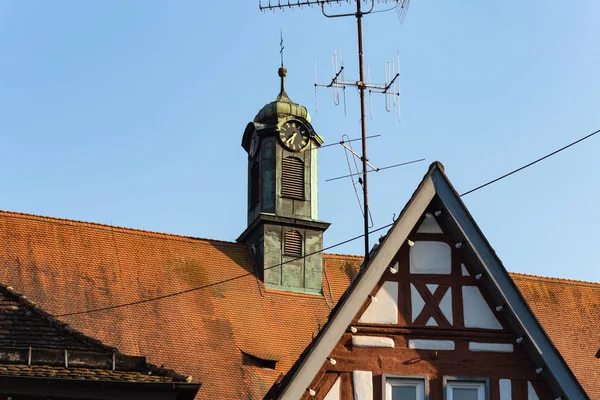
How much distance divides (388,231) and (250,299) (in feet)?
54.1

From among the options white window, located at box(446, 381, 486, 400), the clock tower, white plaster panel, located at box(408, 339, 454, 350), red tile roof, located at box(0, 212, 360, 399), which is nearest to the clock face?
the clock tower

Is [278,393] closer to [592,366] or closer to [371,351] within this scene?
[371,351]

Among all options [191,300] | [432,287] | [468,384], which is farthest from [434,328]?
[191,300]

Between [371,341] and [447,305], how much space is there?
101 centimetres

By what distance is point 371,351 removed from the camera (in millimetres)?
14586

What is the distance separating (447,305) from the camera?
1493 cm

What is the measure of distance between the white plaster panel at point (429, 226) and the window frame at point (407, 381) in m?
1.70

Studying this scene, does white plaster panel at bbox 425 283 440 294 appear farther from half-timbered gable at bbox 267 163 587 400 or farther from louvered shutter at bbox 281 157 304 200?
louvered shutter at bbox 281 157 304 200

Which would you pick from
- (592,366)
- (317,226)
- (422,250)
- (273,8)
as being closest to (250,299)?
(317,226)

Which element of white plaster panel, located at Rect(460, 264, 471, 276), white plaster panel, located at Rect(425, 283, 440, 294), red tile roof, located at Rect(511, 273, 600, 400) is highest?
red tile roof, located at Rect(511, 273, 600, 400)

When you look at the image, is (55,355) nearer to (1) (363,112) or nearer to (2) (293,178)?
(1) (363,112)

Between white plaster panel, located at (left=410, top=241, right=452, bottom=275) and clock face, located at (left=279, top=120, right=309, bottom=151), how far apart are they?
1971 cm

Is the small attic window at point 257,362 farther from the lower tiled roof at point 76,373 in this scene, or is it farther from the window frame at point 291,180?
the lower tiled roof at point 76,373

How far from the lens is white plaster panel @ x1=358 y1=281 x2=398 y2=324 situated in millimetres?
14695
